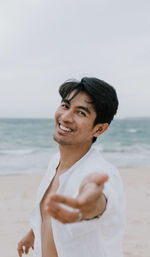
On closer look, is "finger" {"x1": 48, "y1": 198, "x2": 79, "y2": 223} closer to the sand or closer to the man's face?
the man's face

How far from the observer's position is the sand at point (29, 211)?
483cm

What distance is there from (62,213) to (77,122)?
849mm

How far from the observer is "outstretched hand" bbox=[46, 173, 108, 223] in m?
1.16

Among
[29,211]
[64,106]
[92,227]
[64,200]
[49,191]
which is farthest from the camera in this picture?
[29,211]

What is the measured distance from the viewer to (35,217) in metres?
2.24

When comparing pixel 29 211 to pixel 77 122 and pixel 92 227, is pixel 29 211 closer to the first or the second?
pixel 77 122

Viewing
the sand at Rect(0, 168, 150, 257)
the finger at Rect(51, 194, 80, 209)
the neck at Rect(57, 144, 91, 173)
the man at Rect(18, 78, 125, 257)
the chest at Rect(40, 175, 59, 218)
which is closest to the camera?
the finger at Rect(51, 194, 80, 209)

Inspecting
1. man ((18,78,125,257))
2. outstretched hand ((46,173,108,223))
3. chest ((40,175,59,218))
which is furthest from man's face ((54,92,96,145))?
outstretched hand ((46,173,108,223))

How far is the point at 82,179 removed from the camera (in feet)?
5.87

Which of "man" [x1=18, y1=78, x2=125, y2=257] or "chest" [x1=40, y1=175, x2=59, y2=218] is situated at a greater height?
"man" [x1=18, y1=78, x2=125, y2=257]

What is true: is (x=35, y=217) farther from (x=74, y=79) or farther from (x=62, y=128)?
(x=74, y=79)

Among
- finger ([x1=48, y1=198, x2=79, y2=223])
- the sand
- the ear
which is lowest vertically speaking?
the sand

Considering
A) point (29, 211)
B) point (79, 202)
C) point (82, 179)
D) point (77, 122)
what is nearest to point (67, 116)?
point (77, 122)

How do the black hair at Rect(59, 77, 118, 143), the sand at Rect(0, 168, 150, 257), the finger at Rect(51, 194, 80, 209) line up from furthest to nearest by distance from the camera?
the sand at Rect(0, 168, 150, 257) → the black hair at Rect(59, 77, 118, 143) → the finger at Rect(51, 194, 80, 209)
